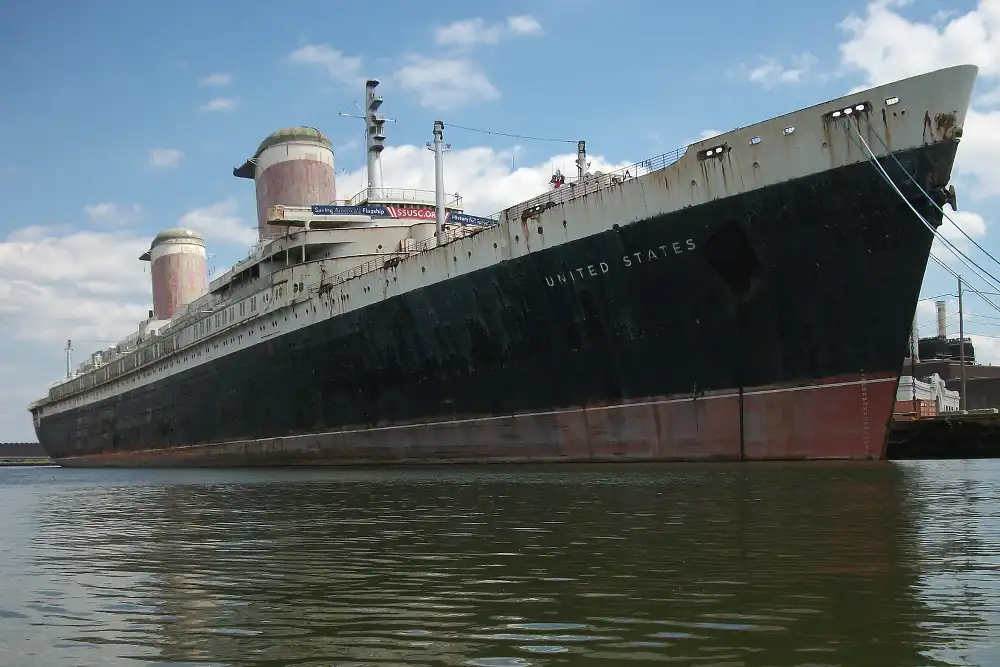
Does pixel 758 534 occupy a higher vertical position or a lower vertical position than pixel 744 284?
lower

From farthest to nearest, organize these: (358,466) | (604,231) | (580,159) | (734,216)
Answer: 1. (580,159)
2. (358,466)
3. (604,231)
4. (734,216)

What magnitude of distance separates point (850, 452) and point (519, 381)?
334 inches

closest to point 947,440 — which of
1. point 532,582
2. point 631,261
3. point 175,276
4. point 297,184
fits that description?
point 631,261

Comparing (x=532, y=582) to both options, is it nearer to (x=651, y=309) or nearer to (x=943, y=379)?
(x=651, y=309)

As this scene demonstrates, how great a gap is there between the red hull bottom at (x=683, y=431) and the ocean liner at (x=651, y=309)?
47 mm

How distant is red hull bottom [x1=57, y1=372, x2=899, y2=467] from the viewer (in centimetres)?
1881

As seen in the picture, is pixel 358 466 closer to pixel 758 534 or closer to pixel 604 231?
pixel 604 231

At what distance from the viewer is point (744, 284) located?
64.3ft

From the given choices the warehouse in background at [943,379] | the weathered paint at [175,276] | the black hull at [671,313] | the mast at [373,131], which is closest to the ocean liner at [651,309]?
the black hull at [671,313]

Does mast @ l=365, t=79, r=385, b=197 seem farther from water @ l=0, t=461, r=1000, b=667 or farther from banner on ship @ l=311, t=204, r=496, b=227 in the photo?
water @ l=0, t=461, r=1000, b=667

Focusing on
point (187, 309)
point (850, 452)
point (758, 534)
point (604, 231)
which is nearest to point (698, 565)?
point (758, 534)

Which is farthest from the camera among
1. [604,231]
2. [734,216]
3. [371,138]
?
[371,138]

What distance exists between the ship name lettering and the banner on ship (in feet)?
Answer: 34.8

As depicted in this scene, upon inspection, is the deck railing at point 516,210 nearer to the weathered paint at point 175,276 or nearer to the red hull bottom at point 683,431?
the red hull bottom at point 683,431
